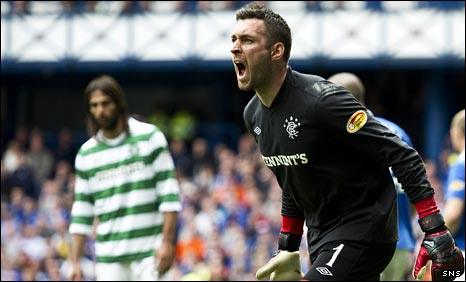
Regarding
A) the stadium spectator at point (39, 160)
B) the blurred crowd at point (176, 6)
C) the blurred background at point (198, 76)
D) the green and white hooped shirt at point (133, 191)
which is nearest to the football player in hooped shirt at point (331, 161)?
the green and white hooped shirt at point (133, 191)

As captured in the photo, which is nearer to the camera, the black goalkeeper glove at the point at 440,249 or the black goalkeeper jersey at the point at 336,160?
the black goalkeeper glove at the point at 440,249

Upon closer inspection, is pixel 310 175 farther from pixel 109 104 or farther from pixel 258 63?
pixel 109 104

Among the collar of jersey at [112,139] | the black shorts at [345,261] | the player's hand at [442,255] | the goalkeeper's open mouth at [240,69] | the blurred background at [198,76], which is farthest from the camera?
the blurred background at [198,76]

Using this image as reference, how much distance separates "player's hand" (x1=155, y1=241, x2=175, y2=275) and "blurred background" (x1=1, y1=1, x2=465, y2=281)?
7.75 m

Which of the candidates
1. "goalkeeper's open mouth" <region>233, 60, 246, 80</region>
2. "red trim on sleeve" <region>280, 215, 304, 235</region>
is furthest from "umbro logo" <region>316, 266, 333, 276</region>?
"goalkeeper's open mouth" <region>233, 60, 246, 80</region>

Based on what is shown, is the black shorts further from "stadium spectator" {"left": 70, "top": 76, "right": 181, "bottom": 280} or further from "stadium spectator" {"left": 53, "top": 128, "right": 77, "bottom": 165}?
"stadium spectator" {"left": 53, "top": 128, "right": 77, "bottom": 165}

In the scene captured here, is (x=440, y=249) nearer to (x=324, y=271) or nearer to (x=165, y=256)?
(x=324, y=271)

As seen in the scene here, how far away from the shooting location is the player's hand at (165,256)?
832 centimetres

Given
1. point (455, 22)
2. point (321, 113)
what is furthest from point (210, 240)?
point (321, 113)

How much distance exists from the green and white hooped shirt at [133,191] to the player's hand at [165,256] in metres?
0.22

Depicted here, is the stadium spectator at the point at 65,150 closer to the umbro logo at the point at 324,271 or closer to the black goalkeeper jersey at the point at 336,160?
the black goalkeeper jersey at the point at 336,160

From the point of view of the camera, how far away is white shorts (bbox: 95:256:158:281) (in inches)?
336

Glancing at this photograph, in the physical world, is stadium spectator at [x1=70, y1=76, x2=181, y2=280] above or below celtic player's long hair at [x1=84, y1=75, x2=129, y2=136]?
below

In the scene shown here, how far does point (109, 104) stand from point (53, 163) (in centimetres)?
1358
